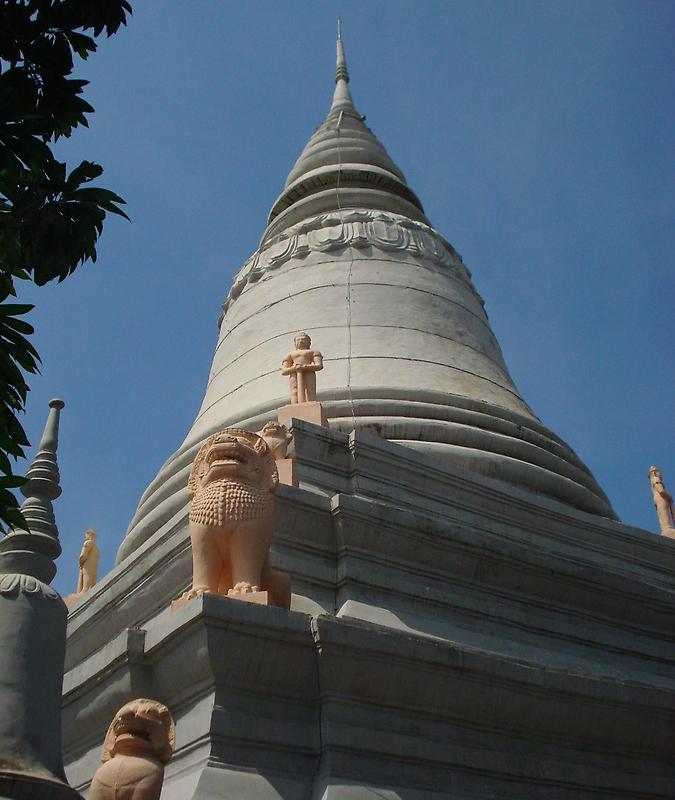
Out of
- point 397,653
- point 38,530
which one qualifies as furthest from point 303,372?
point 38,530

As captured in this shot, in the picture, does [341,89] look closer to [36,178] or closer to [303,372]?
[303,372]

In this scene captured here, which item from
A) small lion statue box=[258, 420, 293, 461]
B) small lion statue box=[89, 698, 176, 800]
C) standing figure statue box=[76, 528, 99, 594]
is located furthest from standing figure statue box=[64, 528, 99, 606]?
small lion statue box=[89, 698, 176, 800]

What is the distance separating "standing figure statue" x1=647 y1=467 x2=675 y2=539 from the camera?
14.1 metres

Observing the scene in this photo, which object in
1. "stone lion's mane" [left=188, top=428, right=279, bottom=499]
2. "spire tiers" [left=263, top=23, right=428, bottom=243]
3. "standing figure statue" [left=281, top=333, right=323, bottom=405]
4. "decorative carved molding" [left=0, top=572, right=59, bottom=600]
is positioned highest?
"spire tiers" [left=263, top=23, right=428, bottom=243]

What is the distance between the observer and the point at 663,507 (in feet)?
47.6

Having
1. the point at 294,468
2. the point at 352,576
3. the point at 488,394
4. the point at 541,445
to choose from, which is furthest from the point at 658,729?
the point at 488,394

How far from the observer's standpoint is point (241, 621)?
23.2 feet

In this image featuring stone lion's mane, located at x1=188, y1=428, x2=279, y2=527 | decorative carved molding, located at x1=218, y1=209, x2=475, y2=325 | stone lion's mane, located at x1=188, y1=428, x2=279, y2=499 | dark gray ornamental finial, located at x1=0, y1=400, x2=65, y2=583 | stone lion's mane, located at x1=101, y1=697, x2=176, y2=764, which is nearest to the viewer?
stone lion's mane, located at x1=101, y1=697, x2=176, y2=764

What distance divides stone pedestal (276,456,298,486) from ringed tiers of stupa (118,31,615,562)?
8.66 ft

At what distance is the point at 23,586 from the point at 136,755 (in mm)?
1152

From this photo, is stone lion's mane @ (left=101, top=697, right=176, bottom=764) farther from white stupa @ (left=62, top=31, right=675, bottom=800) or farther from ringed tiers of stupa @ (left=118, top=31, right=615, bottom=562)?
ringed tiers of stupa @ (left=118, top=31, right=615, bottom=562)

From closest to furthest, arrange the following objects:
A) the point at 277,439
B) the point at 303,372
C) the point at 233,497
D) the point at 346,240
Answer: the point at 233,497
the point at 277,439
the point at 303,372
the point at 346,240

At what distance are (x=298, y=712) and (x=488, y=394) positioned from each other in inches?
299

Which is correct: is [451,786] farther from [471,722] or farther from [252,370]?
[252,370]
